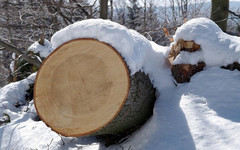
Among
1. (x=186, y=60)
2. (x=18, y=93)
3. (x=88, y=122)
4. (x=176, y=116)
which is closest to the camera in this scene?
(x=88, y=122)

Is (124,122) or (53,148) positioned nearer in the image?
(124,122)

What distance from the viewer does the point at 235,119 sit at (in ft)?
6.18

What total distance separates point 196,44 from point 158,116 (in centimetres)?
85

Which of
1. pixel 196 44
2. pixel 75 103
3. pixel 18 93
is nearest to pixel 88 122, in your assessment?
pixel 75 103

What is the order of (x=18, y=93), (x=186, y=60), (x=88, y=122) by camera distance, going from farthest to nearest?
(x=18, y=93), (x=186, y=60), (x=88, y=122)

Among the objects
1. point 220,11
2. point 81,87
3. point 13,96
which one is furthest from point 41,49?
point 220,11

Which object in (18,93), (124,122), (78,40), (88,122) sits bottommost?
(18,93)

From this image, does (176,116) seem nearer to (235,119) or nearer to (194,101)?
(194,101)

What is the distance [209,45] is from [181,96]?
595mm

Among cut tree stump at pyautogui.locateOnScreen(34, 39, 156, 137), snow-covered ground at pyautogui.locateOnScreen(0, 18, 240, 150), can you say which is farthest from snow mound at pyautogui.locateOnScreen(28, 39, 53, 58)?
cut tree stump at pyautogui.locateOnScreen(34, 39, 156, 137)

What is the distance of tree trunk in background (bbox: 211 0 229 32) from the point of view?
5957 millimetres

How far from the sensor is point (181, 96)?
2.23 m

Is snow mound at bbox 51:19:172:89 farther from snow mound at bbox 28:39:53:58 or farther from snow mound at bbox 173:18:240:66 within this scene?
snow mound at bbox 28:39:53:58

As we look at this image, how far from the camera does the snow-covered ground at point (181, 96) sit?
183 centimetres
